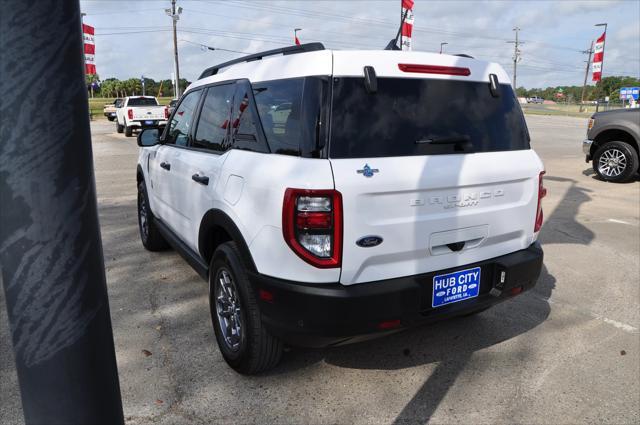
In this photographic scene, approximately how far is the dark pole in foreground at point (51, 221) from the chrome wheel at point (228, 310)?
182 cm

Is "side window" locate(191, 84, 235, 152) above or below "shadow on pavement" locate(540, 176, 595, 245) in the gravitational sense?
above

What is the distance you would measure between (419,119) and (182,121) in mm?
2415

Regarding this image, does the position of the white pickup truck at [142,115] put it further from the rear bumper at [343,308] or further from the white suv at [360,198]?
the rear bumper at [343,308]

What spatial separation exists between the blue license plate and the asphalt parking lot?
59 centimetres

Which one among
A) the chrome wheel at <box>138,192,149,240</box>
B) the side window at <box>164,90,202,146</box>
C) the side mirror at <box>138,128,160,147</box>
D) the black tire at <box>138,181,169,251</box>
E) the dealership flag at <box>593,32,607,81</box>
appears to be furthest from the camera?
the dealership flag at <box>593,32,607,81</box>

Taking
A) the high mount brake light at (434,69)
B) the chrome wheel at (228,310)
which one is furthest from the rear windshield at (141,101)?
the high mount brake light at (434,69)

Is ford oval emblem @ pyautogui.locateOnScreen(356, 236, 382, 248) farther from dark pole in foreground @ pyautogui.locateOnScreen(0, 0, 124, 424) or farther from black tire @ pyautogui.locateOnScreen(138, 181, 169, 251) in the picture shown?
black tire @ pyautogui.locateOnScreen(138, 181, 169, 251)

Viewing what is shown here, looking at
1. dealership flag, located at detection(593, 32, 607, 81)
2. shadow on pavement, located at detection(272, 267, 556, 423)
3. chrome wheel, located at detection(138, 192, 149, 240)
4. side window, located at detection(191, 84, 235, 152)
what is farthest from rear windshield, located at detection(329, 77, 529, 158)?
dealership flag, located at detection(593, 32, 607, 81)

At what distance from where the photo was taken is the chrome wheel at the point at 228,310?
9.96 ft

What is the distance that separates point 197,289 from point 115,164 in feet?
33.8

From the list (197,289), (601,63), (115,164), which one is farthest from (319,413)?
(601,63)

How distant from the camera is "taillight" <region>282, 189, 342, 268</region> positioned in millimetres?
2365

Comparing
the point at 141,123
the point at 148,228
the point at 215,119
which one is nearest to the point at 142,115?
the point at 141,123

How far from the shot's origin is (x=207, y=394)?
9.45 ft
